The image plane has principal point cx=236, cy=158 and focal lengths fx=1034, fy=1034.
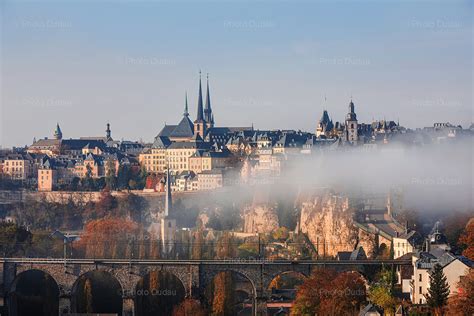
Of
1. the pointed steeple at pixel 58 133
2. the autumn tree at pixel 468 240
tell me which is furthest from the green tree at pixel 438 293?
the pointed steeple at pixel 58 133

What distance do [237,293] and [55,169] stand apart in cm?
3929

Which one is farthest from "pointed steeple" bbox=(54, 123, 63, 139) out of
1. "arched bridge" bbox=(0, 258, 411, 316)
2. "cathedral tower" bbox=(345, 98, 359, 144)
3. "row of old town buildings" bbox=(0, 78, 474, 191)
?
"arched bridge" bbox=(0, 258, 411, 316)

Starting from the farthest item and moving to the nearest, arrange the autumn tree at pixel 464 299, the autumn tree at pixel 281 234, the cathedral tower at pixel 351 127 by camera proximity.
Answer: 1. the cathedral tower at pixel 351 127
2. the autumn tree at pixel 281 234
3. the autumn tree at pixel 464 299

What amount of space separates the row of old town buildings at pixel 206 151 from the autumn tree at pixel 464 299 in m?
38.5

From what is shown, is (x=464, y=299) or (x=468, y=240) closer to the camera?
(x=464, y=299)

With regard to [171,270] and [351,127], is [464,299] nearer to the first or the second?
[171,270]

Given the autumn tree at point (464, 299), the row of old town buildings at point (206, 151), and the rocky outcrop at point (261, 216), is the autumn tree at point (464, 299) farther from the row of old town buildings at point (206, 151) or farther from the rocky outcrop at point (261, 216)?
the row of old town buildings at point (206, 151)

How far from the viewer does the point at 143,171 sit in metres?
77.5

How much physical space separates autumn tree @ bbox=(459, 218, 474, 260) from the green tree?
16.3 ft

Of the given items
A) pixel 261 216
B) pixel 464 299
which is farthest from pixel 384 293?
pixel 261 216

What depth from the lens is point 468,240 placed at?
3641 cm

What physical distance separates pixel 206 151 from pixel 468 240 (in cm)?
4442

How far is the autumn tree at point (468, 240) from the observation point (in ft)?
114

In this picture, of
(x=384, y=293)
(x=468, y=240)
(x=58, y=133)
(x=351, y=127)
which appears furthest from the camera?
(x=58, y=133)
